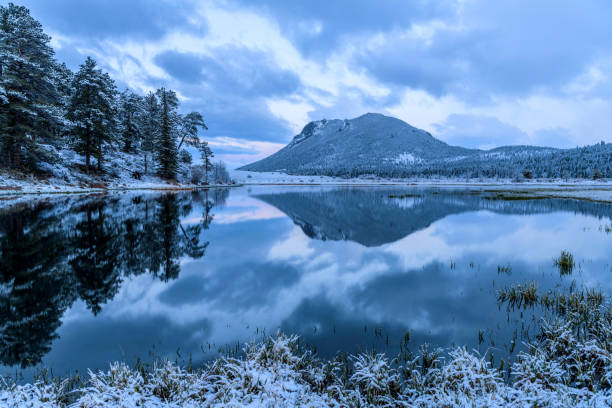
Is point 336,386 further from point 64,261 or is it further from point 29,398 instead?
point 64,261

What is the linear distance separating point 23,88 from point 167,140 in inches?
877

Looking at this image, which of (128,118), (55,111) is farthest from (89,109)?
(128,118)

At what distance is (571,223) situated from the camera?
2272cm

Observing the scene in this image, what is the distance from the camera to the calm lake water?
645 centimetres

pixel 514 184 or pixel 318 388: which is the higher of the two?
pixel 514 184

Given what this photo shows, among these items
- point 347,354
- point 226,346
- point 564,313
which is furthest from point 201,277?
point 564,313

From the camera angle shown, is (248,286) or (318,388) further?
(248,286)

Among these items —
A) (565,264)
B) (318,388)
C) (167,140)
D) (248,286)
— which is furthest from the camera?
(167,140)

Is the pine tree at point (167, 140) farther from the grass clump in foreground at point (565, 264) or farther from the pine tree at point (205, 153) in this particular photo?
the grass clump in foreground at point (565, 264)

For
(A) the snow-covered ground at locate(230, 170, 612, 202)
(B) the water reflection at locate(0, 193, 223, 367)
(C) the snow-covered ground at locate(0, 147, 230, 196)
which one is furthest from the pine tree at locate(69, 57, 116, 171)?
(A) the snow-covered ground at locate(230, 170, 612, 202)

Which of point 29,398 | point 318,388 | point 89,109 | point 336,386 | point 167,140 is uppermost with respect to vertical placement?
point 89,109

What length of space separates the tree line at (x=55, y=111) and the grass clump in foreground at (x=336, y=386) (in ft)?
137

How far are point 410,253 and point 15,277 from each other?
15.9m

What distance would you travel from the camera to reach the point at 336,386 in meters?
4.46
